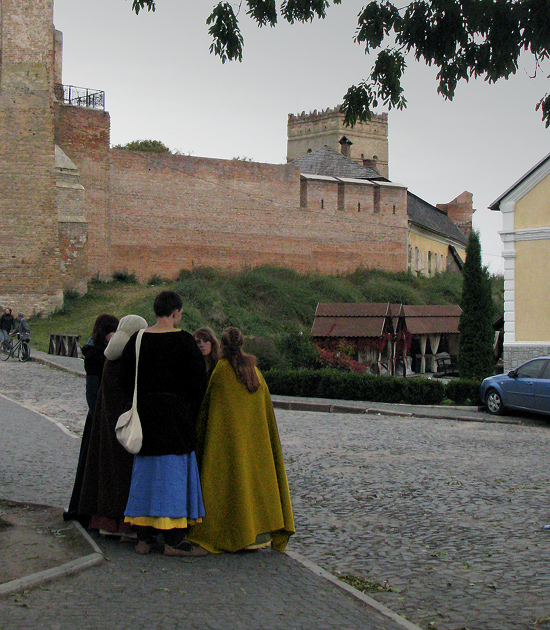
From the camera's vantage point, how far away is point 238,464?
19.6 feet

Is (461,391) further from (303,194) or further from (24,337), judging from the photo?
(303,194)

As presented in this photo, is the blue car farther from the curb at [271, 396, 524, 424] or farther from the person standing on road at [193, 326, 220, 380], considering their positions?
the person standing on road at [193, 326, 220, 380]

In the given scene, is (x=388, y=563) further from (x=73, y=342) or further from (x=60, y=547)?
(x=73, y=342)

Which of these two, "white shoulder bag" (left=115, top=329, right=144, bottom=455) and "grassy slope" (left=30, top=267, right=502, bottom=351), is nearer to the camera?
"white shoulder bag" (left=115, top=329, right=144, bottom=455)

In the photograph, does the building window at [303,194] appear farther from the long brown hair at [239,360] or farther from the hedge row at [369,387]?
the long brown hair at [239,360]

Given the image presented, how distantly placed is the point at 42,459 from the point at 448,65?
244 inches

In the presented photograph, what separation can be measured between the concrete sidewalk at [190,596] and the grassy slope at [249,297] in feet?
80.2

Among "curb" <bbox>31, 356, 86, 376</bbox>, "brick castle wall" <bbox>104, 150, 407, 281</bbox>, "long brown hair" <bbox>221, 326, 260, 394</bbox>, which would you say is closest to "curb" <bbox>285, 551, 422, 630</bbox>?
"long brown hair" <bbox>221, 326, 260, 394</bbox>

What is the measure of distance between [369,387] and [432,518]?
42.1 feet

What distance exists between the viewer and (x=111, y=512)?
19.6 feet

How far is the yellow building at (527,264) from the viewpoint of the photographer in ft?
73.6

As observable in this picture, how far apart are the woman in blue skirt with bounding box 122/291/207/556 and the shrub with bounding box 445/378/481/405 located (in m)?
15.3

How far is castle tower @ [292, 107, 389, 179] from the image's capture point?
91.3m

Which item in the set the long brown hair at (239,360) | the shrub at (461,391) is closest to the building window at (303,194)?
the shrub at (461,391)
